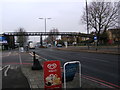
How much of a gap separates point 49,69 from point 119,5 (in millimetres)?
38629

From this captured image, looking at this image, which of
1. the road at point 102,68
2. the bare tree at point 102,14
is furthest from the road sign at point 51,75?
the bare tree at point 102,14

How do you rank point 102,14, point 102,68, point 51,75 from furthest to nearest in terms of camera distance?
point 102,14 → point 102,68 → point 51,75

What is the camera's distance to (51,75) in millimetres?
4930

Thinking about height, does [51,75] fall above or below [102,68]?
above

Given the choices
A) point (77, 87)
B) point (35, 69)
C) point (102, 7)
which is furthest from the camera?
point (102, 7)

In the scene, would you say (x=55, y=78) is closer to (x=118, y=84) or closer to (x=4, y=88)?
(x=4, y=88)

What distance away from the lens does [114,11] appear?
41.8 meters

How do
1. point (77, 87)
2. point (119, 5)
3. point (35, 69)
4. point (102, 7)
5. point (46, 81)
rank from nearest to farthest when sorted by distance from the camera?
point (46, 81), point (77, 87), point (35, 69), point (119, 5), point (102, 7)

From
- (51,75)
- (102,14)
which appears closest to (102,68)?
(51,75)

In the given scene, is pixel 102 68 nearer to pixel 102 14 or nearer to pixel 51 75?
pixel 51 75

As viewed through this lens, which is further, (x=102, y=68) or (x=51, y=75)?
(x=102, y=68)

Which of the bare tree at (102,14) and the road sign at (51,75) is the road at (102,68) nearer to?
the road sign at (51,75)

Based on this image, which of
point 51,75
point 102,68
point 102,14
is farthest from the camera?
point 102,14

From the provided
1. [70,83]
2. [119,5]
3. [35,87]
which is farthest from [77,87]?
[119,5]
